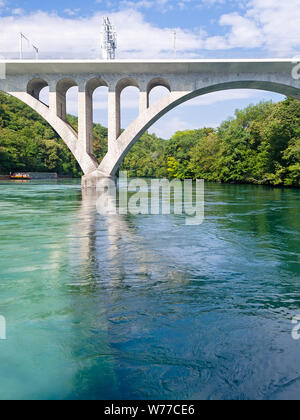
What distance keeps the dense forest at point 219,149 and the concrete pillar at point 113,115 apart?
15606mm

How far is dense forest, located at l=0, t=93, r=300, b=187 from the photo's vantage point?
3666 centimetres

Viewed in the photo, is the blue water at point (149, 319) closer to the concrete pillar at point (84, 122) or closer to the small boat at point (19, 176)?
the concrete pillar at point (84, 122)

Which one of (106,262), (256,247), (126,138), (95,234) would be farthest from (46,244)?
(126,138)

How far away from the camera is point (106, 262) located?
22.8 ft

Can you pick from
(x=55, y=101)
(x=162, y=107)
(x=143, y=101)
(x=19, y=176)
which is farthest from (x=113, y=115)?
(x=19, y=176)

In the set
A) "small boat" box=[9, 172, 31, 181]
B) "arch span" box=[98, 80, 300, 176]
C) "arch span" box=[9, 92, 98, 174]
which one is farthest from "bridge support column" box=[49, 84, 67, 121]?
"small boat" box=[9, 172, 31, 181]

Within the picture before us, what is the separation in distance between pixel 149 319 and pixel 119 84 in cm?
3010

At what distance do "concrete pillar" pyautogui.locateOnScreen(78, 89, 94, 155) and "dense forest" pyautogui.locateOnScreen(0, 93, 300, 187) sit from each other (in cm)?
1799
